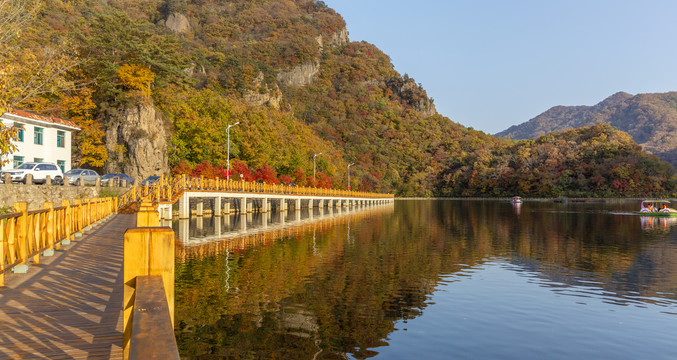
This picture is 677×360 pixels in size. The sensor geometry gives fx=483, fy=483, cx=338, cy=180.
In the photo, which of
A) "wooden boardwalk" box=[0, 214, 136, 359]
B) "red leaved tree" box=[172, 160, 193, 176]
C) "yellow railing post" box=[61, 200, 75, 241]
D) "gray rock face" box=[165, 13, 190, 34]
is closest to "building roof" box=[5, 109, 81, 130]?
"red leaved tree" box=[172, 160, 193, 176]

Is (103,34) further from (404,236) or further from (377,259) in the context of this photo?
(377,259)

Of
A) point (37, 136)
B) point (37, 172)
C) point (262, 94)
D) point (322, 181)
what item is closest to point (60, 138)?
point (37, 136)

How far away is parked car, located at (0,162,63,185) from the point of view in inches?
1374

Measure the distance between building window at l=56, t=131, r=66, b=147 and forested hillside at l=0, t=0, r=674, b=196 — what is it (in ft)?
8.26

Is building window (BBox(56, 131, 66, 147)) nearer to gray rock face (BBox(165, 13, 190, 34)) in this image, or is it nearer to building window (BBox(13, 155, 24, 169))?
building window (BBox(13, 155, 24, 169))

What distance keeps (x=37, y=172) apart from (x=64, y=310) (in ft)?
111

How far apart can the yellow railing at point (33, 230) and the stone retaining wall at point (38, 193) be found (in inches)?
440

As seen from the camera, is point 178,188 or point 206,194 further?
A: point 206,194

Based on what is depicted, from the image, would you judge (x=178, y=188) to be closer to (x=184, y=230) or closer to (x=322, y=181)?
(x=184, y=230)

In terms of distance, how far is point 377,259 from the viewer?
2488 cm

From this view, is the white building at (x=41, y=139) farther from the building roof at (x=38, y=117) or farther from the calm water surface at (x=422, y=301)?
the calm water surface at (x=422, y=301)

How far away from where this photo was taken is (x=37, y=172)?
3634 cm

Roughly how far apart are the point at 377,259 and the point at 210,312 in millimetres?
12313

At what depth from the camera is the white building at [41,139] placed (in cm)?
4059
